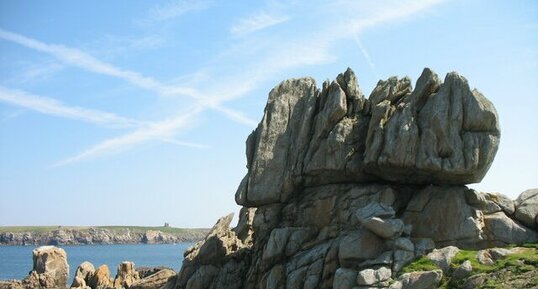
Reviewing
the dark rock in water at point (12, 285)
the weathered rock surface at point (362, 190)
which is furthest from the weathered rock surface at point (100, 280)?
the weathered rock surface at point (362, 190)

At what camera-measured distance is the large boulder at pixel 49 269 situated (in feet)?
234

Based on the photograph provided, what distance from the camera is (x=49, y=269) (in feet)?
239

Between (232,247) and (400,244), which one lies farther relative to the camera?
(232,247)

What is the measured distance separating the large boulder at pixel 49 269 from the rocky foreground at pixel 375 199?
32.5m

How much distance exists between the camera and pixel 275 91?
4594cm

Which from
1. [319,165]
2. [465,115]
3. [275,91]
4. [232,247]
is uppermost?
[275,91]

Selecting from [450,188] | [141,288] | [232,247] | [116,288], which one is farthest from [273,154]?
[116,288]

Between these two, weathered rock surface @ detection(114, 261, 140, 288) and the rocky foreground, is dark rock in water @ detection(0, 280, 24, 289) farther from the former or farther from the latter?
the rocky foreground

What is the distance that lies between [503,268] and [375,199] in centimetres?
1018

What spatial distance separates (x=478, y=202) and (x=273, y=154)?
15091 millimetres

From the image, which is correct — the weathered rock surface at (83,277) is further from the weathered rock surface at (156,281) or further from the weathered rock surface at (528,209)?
the weathered rock surface at (528,209)

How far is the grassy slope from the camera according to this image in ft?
94.2

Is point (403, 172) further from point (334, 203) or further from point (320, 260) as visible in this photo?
point (320, 260)

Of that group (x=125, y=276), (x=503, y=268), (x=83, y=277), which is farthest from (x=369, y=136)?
(x=83, y=277)
